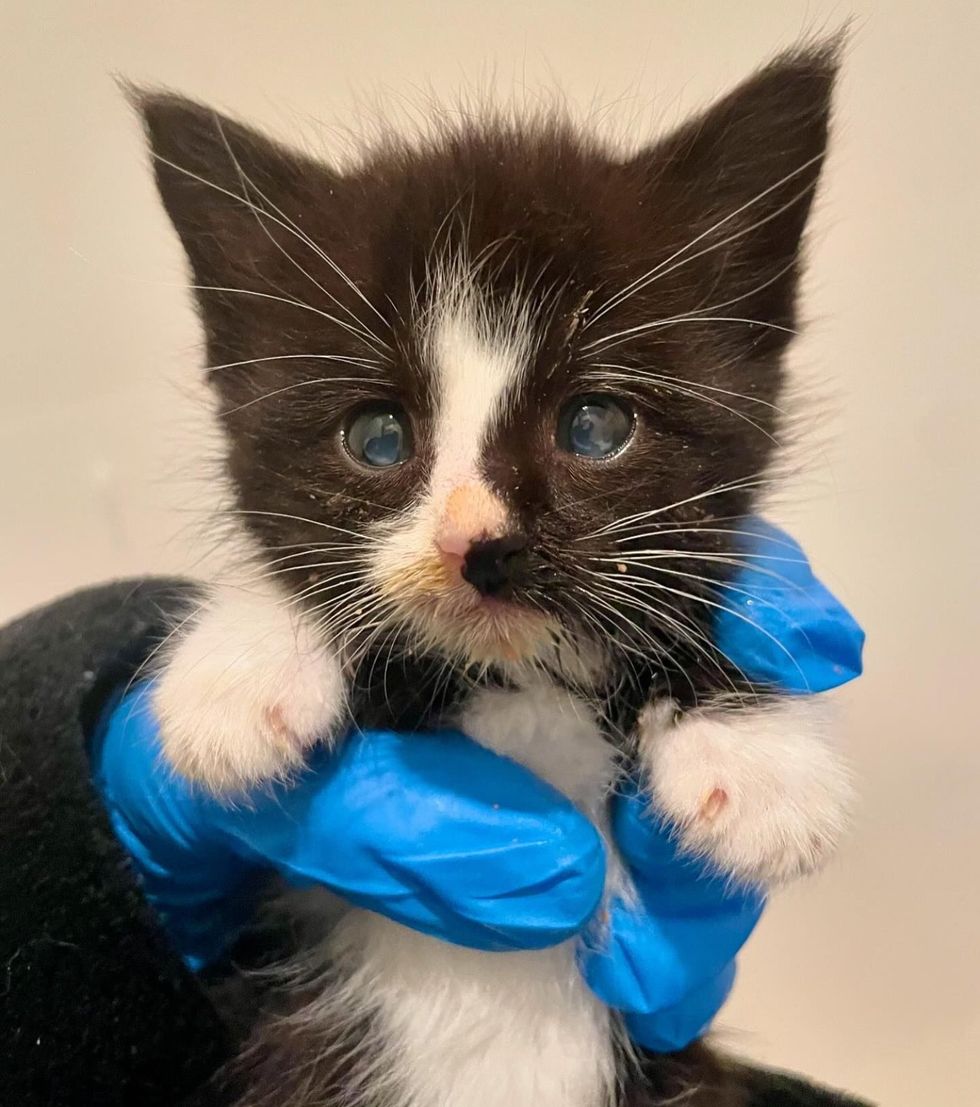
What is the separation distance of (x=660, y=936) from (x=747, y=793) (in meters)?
0.22

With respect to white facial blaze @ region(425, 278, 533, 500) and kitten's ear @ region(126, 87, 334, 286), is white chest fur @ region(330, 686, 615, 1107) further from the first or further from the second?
kitten's ear @ region(126, 87, 334, 286)

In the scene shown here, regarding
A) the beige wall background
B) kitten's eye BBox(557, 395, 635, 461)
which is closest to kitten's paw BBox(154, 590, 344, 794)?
kitten's eye BBox(557, 395, 635, 461)

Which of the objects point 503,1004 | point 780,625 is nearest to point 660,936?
point 503,1004

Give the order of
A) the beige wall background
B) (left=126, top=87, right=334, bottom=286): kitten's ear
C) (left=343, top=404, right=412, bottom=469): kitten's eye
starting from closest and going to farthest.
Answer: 1. (left=343, top=404, right=412, bottom=469): kitten's eye
2. (left=126, top=87, right=334, bottom=286): kitten's ear
3. the beige wall background

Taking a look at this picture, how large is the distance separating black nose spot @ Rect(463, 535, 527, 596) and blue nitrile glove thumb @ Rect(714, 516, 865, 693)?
242 millimetres

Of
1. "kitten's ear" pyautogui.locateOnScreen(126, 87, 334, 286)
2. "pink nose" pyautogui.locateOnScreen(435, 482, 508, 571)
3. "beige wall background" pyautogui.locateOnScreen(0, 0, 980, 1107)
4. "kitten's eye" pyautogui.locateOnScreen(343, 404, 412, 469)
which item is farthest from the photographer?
"beige wall background" pyautogui.locateOnScreen(0, 0, 980, 1107)

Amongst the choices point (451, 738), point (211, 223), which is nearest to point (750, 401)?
point (451, 738)

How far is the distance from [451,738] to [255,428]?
0.34 m

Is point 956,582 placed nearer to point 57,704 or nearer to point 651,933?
point 651,933

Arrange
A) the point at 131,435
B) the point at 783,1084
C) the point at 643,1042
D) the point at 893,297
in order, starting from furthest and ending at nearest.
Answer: the point at 131,435, the point at 893,297, the point at 783,1084, the point at 643,1042

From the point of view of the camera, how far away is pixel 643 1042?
38.3 inches

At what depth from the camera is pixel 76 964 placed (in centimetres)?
90

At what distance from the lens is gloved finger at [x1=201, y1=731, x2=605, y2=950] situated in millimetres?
847

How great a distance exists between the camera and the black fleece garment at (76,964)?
881mm
